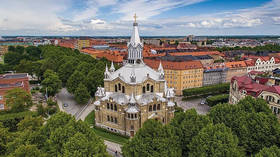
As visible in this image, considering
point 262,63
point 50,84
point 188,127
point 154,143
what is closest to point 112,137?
point 154,143

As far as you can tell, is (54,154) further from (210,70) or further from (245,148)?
(210,70)

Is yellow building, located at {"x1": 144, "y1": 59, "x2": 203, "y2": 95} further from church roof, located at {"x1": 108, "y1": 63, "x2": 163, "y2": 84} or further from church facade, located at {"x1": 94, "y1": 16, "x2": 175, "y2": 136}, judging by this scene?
church roof, located at {"x1": 108, "y1": 63, "x2": 163, "y2": 84}

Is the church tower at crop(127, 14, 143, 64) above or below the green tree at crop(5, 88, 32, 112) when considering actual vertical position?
above

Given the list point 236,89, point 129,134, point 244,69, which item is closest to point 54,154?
point 129,134

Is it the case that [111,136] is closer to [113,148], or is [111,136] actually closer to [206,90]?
[113,148]

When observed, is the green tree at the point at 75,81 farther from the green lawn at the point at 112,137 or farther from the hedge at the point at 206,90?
the hedge at the point at 206,90

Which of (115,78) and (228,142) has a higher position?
(115,78)

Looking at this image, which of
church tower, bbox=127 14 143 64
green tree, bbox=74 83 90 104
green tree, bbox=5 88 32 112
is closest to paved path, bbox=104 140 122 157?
church tower, bbox=127 14 143 64
